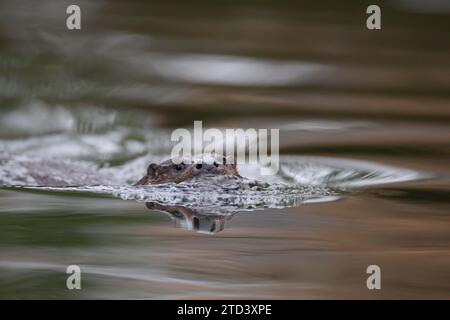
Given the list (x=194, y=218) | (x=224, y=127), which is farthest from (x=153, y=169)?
(x=224, y=127)

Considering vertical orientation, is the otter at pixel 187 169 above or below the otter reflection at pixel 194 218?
above

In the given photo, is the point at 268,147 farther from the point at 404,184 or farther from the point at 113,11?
the point at 113,11

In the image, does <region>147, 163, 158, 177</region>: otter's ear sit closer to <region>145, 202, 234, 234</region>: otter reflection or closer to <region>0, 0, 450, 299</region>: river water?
<region>0, 0, 450, 299</region>: river water

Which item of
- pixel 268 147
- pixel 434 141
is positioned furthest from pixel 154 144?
pixel 434 141

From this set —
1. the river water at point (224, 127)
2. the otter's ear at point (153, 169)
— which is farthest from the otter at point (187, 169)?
the river water at point (224, 127)

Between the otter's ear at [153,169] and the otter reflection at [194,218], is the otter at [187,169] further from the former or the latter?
the otter reflection at [194,218]

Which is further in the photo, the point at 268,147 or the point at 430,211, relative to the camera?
the point at 268,147

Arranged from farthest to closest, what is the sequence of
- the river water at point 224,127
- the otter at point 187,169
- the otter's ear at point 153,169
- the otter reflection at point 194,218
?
the otter's ear at point 153,169 < the otter at point 187,169 < the otter reflection at point 194,218 < the river water at point 224,127

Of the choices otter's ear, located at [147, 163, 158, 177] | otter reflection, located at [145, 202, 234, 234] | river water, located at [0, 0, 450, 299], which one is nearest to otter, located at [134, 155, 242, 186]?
otter's ear, located at [147, 163, 158, 177]

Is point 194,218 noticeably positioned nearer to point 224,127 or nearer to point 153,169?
point 153,169
